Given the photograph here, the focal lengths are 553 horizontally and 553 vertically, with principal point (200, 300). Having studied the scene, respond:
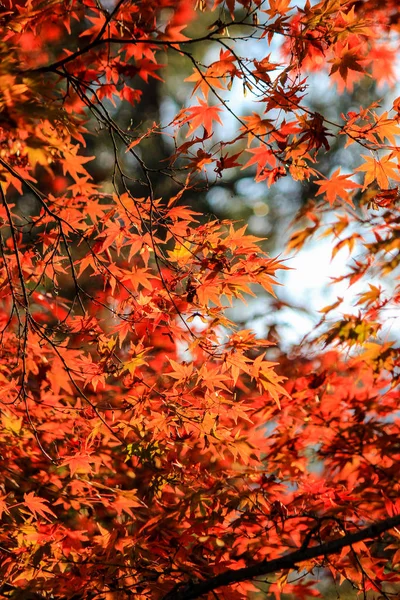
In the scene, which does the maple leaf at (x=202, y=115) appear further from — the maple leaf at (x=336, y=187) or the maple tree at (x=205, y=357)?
the maple leaf at (x=336, y=187)

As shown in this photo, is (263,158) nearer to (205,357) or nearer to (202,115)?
(202,115)

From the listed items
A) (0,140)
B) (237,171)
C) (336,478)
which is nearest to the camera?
(0,140)

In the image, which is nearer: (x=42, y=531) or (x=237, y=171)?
(x=42, y=531)

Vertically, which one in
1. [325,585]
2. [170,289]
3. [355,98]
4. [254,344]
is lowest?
[325,585]

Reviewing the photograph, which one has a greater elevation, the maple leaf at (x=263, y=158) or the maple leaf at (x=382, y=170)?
the maple leaf at (x=263, y=158)

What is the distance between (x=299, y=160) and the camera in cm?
190

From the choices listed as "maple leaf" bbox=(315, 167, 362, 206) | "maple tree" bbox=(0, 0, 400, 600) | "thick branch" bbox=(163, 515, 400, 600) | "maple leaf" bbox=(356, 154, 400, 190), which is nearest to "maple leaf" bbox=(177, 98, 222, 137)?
"maple tree" bbox=(0, 0, 400, 600)

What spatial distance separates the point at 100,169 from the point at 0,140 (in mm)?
4491

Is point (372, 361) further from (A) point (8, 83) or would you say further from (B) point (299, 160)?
(A) point (8, 83)

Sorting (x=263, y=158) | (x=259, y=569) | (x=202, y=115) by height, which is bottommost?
(x=259, y=569)

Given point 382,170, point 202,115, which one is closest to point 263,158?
point 202,115

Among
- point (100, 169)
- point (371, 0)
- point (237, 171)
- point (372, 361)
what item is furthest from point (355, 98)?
point (372, 361)

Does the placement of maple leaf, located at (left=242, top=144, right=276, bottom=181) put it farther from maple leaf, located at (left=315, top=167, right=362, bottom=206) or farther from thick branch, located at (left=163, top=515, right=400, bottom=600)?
thick branch, located at (left=163, top=515, right=400, bottom=600)

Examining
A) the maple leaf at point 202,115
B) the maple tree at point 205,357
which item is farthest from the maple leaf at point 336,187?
the maple leaf at point 202,115
